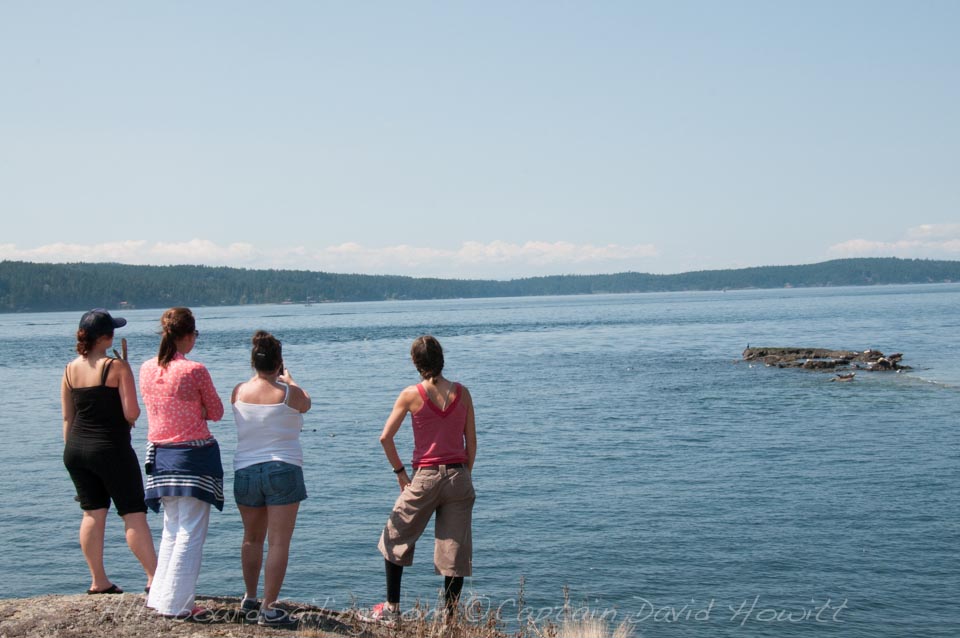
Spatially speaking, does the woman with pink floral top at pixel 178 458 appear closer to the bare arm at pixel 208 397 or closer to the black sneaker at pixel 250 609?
the bare arm at pixel 208 397

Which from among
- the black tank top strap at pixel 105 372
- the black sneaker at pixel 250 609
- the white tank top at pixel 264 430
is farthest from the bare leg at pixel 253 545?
the black tank top strap at pixel 105 372

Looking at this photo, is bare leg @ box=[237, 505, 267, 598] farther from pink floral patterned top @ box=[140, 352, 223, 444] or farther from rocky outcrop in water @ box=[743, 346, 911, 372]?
rocky outcrop in water @ box=[743, 346, 911, 372]

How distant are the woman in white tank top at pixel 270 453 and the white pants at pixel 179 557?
0.32 metres

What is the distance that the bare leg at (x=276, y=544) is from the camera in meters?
6.42

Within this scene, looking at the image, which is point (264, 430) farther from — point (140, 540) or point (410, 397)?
point (140, 540)

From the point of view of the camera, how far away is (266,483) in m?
6.36

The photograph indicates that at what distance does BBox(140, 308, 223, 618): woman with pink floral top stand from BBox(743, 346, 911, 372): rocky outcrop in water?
135ft

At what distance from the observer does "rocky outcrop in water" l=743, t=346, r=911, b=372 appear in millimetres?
43369

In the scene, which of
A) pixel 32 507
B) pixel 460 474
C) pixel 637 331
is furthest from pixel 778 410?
pixel 637 331

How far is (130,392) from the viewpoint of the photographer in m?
6.50

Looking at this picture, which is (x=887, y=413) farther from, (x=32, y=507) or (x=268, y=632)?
(x=268, y=632)

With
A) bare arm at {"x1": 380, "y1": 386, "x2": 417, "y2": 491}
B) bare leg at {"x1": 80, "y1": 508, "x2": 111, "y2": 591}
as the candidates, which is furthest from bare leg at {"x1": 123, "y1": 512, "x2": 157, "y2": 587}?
bare arm at {"x1": 380, "y1": 386, "x2": 417, "y2": 491}

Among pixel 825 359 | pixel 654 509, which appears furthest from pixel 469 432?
pixel 825 359

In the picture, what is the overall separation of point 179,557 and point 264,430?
3.41ft
